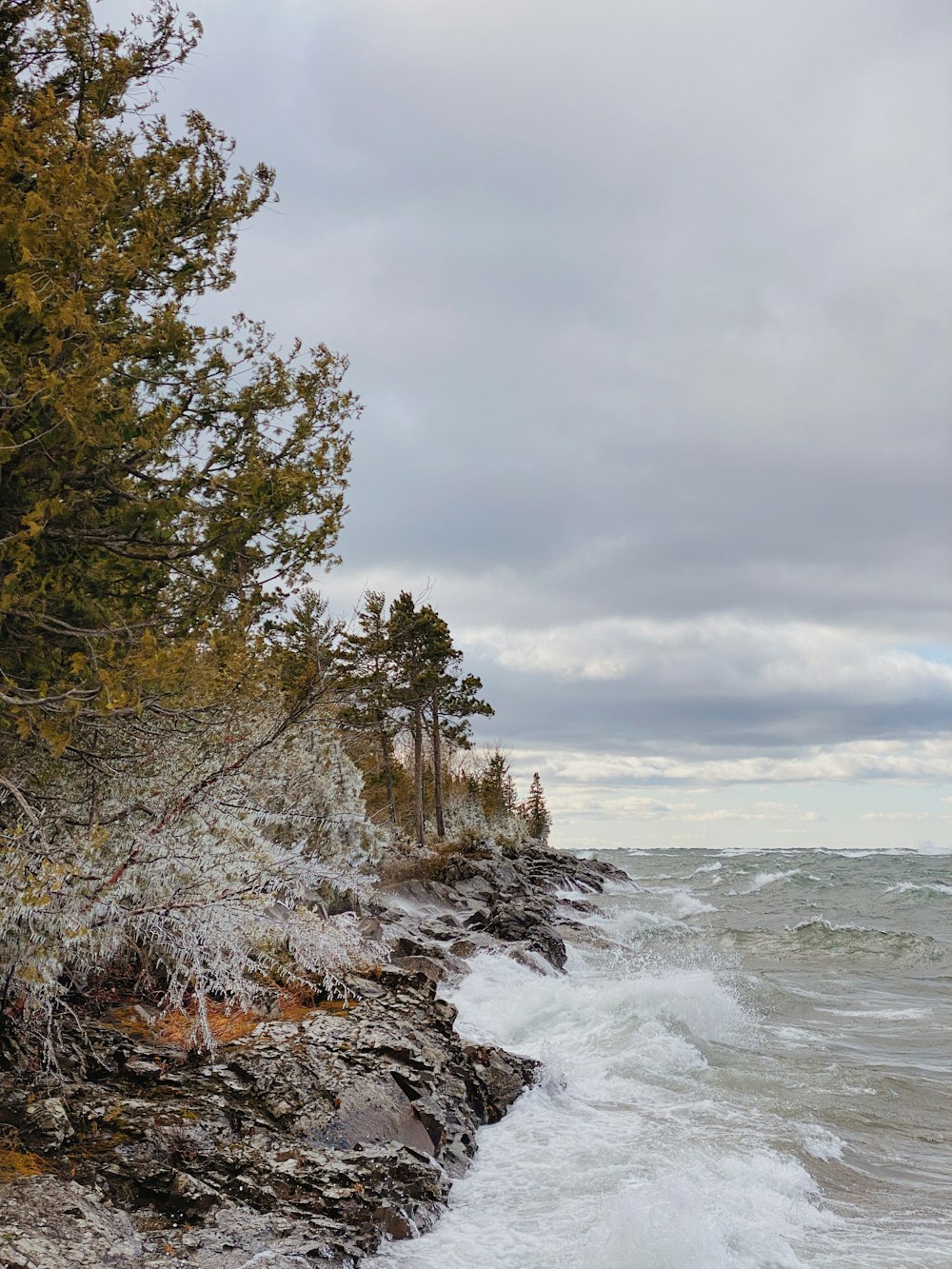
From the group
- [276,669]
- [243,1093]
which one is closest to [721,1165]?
[243,1093]

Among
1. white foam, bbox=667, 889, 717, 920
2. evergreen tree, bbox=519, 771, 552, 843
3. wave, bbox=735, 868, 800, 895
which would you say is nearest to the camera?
white foam, bbox=667, 889, 717, 920

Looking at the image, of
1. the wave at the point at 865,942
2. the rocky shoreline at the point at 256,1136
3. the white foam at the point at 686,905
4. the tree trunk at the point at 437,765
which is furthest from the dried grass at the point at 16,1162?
the tree trunk at the point at 437,765

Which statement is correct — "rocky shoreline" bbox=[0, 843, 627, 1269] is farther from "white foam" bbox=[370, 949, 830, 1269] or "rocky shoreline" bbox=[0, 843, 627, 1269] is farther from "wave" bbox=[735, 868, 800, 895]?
"wave" bbox=[735, 868, 800, 895]

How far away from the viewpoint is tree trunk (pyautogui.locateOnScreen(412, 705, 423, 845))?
4041 cm

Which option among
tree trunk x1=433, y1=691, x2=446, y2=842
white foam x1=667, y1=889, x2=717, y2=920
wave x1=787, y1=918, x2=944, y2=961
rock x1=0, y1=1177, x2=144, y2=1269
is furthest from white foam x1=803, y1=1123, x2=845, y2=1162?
tree trunk x1=433, y1=691, x2=446, y2=842

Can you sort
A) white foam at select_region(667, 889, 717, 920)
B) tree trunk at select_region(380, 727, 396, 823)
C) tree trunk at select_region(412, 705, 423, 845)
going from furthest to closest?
tree trunk at select_region(380, 727, 396, 823)
white foam at select_region(667, 889, 717, 920)
tree trunk at select_region(412, 705, 423, 845)

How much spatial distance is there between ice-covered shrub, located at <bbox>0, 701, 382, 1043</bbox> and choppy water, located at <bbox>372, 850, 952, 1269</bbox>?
9.10 feet

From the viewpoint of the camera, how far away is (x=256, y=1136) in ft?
24.2

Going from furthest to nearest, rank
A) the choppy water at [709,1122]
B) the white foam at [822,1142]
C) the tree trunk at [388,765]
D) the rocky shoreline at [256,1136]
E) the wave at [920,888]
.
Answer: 1. the wave at [920,888]
2. the tree trunk at [388,765]
3. the white foam at [822,1142]
4. the choppy water at [709,1122]
5. the rocky shoreline at [256,1136]

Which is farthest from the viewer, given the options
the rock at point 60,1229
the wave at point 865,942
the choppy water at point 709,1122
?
the wave at point 865,942

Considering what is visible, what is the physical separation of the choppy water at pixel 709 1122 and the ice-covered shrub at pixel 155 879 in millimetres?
2773

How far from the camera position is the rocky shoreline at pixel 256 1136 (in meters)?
5.96

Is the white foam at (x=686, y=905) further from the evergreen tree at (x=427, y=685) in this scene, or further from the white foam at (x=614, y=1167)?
the white foam at (x=614, y=1167)

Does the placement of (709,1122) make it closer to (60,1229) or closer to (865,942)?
(60,1229)
